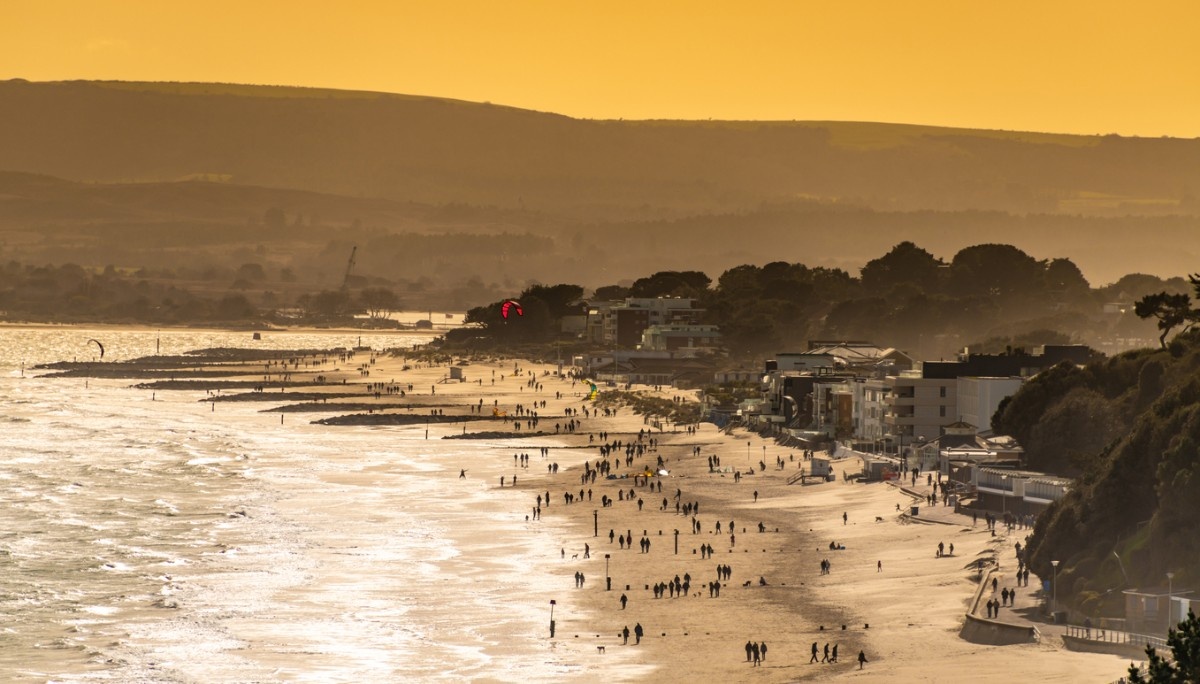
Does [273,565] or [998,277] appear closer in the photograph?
[273,565]

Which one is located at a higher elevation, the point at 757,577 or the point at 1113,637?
the point at 1113,637

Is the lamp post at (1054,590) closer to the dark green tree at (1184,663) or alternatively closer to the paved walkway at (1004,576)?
the paved walkway at (1004,576)

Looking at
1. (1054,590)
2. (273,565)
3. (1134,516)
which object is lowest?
(273,565)

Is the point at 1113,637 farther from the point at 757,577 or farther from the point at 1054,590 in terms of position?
the point at 757,577

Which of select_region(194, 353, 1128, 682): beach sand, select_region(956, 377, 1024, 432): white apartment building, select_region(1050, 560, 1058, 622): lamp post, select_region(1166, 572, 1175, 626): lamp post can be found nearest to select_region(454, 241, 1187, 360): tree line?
select_region(956, 377, 1024, 432): white apartment building

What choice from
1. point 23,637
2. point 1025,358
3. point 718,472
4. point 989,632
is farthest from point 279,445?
point 989,632

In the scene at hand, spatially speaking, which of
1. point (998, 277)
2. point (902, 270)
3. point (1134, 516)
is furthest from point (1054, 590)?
point (902, 270)

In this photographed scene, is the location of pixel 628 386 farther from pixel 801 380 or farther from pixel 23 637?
pixel 23 637
